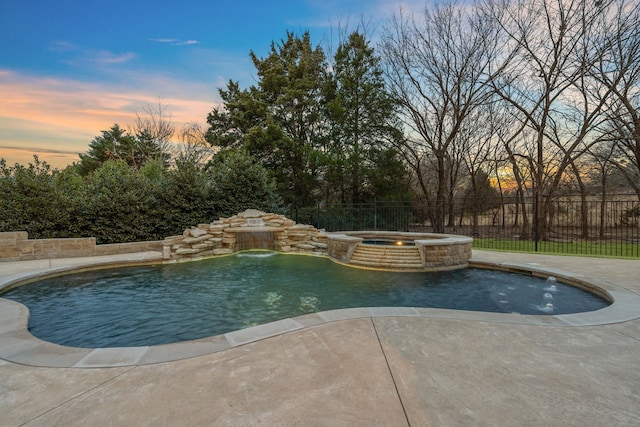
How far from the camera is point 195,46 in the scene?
12.1m

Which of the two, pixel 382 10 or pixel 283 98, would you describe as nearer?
pixel 382 10

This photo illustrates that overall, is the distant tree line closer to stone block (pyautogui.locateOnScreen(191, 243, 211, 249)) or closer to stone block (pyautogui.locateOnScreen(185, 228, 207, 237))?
stone block (pyautogui.locateOnScreen(185, 228, 207, 237))

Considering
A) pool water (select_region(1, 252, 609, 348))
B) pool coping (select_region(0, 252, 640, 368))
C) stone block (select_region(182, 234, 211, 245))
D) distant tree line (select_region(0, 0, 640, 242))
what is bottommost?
pool water (select_region(1, 252, 609, 348))

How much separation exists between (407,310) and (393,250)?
3.98m

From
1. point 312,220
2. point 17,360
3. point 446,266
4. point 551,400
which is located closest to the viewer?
point 551,400

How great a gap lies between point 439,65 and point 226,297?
547 inches

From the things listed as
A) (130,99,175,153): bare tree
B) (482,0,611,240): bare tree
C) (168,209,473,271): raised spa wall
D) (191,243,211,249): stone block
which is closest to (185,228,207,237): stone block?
(168,209,473,271): raised spa wall

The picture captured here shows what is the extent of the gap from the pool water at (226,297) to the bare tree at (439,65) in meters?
6.82

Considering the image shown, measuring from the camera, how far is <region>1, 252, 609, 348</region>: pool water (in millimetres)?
3721

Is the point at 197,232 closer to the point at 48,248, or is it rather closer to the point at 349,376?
the point at 48,248

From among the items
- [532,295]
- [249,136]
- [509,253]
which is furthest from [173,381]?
[249,136]

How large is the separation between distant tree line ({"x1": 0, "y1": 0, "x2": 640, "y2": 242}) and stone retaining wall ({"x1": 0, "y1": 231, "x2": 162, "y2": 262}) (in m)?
0.77

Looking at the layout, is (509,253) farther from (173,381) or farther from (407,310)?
(173,381)

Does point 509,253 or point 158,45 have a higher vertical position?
point 158,45
